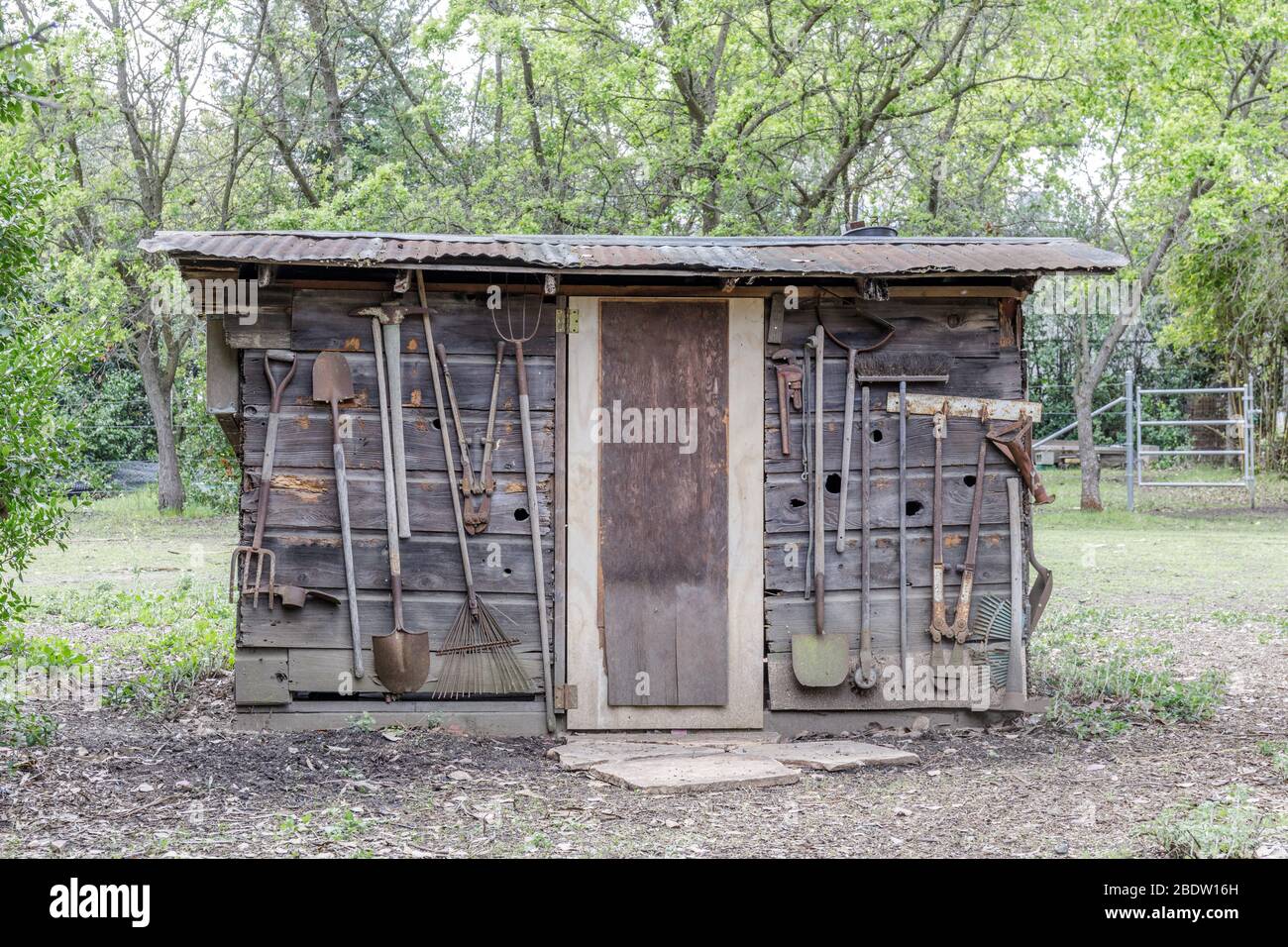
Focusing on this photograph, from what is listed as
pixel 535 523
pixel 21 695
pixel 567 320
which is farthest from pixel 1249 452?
pixel 21 695

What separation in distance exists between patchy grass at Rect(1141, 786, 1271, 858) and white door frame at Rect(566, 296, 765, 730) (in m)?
2.56

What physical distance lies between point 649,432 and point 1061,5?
13894mm

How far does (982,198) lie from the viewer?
20.9m

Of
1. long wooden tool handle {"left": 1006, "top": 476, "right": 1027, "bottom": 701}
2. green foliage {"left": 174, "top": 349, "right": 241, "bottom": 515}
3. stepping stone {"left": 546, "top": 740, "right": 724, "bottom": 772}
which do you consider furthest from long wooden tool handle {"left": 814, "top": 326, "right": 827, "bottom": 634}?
green foliage {"left": 174, "top": 349, "right": 241, "bottom": 515}

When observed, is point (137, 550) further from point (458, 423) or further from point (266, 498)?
point (458, 423)

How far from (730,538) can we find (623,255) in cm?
183

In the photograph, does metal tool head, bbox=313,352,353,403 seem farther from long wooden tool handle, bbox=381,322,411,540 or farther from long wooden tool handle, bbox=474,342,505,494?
long wooden tool handle, bbox=474,342,505,494

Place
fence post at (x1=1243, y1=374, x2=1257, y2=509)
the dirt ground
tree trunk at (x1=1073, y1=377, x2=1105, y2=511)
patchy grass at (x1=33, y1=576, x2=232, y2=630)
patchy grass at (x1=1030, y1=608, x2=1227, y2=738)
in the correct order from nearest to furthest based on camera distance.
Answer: the dirt ground < patchy grass at (x1=1030, y1=608, x2=1227, y2=738) < patchy grass at (x1=33, y1=576, x2=232, y2=630) < tree trunk at (x1=1073, y1=377, x2=1105, y2=511) < fence post at (x1=1243, y1=374, x2=1257, y2=509)

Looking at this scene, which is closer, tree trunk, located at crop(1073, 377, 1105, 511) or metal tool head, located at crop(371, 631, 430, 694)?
metal tool head, located at crop(371, 631, 430, 694)

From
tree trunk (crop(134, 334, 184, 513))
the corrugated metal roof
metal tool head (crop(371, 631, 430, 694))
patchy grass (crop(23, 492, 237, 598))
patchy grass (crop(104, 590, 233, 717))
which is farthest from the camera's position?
tree trunk (crop(134, 334, 184, 513))

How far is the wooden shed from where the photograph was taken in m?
6.92

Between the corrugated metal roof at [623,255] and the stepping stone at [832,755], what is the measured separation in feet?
9.03
